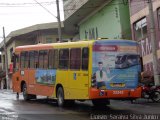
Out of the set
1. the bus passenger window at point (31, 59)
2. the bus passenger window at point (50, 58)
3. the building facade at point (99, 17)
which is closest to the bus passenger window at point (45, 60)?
the bus passenger window at point (50, 58)

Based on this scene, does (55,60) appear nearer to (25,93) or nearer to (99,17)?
(25,93)

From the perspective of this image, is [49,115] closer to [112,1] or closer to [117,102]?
[117,102]

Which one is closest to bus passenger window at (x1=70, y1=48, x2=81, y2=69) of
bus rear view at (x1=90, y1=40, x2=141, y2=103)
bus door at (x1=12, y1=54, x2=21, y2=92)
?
bus rear view at (x1=90, y1=40, x2=141, y2=103)

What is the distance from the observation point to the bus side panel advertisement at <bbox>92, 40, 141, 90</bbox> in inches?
666

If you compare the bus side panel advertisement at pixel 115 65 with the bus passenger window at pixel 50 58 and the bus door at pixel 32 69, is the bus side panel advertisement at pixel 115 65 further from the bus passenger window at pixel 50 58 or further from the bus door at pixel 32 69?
the bus door at pixel 32 69

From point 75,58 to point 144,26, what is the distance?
39.5 ft

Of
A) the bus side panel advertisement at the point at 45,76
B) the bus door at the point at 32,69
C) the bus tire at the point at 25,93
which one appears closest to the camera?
the bus side panel advertisement at the point at 45,76

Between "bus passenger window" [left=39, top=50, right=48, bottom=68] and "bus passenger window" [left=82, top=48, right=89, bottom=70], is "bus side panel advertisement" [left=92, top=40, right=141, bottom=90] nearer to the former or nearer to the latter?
"bus passenger window" [left=82, top=48, right=89, bottom=70]

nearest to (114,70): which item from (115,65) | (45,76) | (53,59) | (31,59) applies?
(115,65)

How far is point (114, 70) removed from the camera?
17109mm

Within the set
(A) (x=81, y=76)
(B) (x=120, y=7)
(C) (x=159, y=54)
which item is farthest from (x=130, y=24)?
(A) (x=81, y=76)

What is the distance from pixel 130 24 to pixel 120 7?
1401 mm

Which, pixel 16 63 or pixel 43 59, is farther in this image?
pixel 16 63

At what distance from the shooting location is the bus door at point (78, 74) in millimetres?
17266
